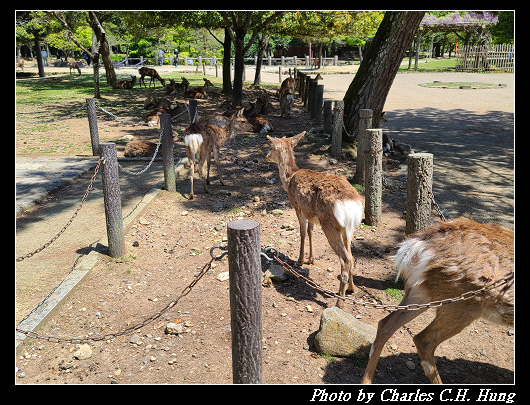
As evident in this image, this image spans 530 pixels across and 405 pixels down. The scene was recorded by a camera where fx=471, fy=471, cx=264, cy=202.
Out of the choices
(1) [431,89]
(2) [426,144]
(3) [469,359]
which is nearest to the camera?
(3) [469,359]

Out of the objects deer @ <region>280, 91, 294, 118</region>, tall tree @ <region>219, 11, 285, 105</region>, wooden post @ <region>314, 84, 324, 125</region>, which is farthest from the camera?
tall tree @ <region>219, 11, 285, 105</region>

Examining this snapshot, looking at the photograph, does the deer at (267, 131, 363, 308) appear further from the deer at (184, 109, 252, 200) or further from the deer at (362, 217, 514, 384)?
the deer at (184, 109, 252, 200)

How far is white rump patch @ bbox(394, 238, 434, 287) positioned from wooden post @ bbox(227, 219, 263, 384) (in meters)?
1.22

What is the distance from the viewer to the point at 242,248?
110 inches

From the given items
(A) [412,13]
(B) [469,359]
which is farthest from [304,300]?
(A) [412,13]

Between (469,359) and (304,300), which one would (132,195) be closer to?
(304,300)

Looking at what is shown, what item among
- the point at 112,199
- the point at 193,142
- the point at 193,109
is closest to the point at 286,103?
the point at 193,109

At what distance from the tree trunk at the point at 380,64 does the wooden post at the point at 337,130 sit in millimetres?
582

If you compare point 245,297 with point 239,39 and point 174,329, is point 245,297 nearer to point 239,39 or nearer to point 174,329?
point 174,329

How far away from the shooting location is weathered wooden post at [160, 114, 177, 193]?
7680mm

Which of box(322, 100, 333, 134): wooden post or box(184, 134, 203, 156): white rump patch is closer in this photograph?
box(184, 134, 203, 156): white rump patch

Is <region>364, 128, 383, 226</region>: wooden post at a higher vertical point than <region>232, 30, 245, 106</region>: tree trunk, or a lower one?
lower

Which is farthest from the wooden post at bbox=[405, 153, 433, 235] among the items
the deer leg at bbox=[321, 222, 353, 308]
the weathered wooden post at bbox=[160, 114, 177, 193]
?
the weathered wooden post at bbox=[160, 114, 177, 193]

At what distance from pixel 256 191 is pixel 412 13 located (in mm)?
4394
